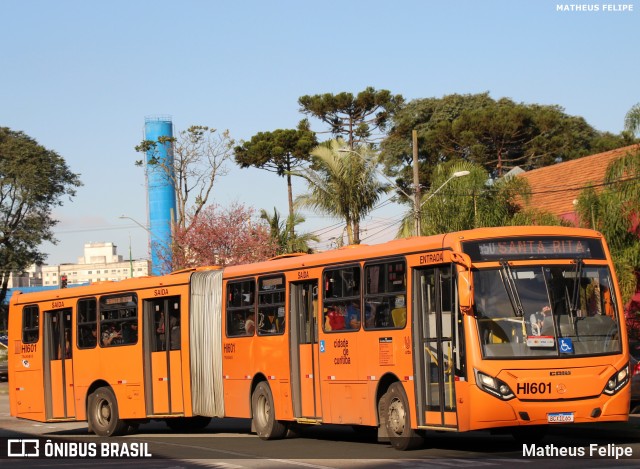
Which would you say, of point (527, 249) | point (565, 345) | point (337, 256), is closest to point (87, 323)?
point (337, 256)

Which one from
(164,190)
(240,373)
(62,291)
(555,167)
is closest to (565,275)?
(240,373)

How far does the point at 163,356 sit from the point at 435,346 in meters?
8.22

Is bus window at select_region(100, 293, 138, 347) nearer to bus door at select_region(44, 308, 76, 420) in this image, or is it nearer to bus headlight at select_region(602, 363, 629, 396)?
bus door at select_region(44, 308, 76, 420)

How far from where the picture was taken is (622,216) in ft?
103

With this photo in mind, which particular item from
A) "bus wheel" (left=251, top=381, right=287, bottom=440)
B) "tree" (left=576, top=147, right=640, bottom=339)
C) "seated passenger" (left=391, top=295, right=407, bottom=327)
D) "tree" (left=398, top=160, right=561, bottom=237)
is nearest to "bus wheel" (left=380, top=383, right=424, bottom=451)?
"seated passenger" (left=391, top=295, right=407, bottom=327)

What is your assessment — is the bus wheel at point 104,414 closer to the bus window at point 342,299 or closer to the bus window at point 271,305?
the bus window at point 271,305

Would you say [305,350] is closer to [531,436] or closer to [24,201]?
[531,436]

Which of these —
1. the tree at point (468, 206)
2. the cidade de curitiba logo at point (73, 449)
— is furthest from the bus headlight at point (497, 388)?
the tree at point (468, 206)

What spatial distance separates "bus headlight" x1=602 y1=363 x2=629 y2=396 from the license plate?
62 centimetres

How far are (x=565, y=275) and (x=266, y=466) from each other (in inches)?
184

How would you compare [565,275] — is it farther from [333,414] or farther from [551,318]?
[333,414]

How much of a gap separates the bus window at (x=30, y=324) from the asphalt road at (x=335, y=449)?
2.71 m

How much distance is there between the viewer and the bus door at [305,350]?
1938 centimetres

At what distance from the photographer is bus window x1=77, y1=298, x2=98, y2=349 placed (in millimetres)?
24422
